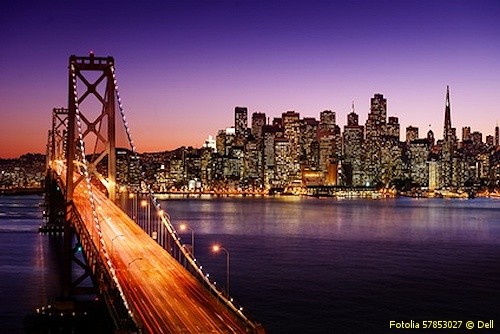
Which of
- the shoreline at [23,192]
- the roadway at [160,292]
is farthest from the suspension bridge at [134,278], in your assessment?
the shoreline at [23,192]

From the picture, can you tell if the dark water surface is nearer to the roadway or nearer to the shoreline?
the roadway

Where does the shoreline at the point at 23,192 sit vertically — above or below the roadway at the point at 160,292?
above

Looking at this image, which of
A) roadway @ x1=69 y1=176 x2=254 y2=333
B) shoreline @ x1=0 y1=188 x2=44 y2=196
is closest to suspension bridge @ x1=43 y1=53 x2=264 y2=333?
roadway @ x1=69 y1=176 x2=254 y2=333

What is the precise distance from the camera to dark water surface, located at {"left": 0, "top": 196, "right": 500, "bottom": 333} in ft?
106

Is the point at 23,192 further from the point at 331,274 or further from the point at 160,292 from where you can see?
Answer: the point at 160,292

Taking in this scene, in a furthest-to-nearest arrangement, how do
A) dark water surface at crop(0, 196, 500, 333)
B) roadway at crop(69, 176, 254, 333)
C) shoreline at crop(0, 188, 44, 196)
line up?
shoreline at crop(0, 188, 44, 196), dark water surface at crop(0, 196, 500, 333), roadway at crop(69, 176, 254, 333)

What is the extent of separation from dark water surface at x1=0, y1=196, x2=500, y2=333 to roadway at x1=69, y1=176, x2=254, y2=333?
3983mm

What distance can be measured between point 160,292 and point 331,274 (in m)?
20.0

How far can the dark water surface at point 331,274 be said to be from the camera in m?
32.4

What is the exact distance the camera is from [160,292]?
25.6 metres

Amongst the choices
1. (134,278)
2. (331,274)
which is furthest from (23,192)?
(134,278)

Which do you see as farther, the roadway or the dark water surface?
the dark water surface

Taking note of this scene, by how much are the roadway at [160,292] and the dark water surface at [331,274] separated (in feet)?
13.1

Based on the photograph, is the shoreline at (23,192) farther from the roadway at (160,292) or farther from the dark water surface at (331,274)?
the roadway at (160,292)
